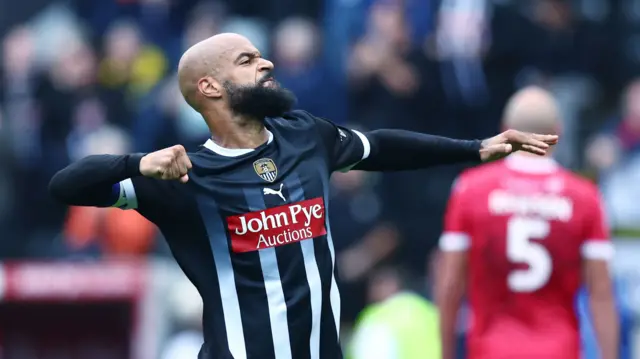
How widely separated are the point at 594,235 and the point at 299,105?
232 inches

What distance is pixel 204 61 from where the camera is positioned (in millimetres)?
5391

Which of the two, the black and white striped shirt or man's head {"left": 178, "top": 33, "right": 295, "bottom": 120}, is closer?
the black and white striped shirt

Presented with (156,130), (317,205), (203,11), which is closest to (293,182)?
(317,205)

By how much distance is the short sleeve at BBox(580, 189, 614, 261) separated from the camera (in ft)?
22.7

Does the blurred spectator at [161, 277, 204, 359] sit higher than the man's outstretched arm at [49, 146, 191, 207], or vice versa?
the man's outstretched arm at [49, 146, 191, 207]

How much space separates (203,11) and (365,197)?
313cm

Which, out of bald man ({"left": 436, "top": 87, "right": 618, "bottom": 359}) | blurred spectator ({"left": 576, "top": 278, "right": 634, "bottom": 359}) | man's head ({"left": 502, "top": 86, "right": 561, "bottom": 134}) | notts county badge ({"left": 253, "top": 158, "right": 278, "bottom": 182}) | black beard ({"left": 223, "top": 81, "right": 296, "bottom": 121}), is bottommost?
blurred spectator ({"left": 576, "top": 278, "right": 634, "bottom": 359})

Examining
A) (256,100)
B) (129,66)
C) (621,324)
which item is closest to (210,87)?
(256,100)

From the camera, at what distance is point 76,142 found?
43.6 ft

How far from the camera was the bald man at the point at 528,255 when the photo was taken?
273 inches

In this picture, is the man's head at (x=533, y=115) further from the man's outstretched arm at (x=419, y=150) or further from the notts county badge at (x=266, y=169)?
the notts county badge at (x=266, y=169)

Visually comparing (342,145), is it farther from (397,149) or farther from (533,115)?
(533,115)

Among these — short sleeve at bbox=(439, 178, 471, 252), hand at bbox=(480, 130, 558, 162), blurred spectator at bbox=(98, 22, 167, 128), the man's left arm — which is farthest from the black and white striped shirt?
blurred spectator at bbox=(98, 22, 167, 128)

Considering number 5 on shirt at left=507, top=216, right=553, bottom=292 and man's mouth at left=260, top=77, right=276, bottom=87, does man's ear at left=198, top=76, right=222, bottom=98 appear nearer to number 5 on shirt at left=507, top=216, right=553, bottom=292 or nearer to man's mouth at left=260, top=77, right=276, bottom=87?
man's mouth at left=260, top=77, right=276, bottom=87
